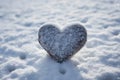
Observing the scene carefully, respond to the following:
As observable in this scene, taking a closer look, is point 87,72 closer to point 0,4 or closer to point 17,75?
point 17,75

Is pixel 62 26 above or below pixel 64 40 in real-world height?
above

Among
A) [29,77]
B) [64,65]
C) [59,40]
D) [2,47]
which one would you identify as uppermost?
[2,47]

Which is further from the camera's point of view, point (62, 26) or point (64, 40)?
point (62, 26)

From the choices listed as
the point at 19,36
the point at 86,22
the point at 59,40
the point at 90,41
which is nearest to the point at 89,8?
the point at 86,22
